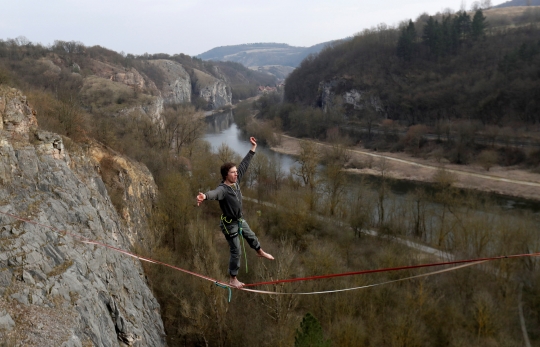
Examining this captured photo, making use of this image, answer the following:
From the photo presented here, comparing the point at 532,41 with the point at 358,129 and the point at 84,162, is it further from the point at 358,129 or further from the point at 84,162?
the point at 84,162

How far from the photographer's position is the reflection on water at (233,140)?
44438 millimetres

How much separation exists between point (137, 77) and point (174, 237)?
63650mm

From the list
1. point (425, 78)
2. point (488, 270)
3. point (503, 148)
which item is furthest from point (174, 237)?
point (425, 78)

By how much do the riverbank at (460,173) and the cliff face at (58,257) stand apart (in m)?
24.3

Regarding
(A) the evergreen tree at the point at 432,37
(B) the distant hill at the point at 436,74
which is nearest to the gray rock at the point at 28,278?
(B) the distant hill at the point at 436,74

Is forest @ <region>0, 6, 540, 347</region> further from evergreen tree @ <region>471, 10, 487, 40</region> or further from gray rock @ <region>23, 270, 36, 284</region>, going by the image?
evergreen tree @ <region>471, 10, 487, 40</region>

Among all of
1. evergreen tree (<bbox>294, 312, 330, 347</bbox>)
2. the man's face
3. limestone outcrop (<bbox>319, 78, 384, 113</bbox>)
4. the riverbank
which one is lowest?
the riverbank

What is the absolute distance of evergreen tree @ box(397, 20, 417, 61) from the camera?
6384 cm

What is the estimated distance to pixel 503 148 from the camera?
129 ft

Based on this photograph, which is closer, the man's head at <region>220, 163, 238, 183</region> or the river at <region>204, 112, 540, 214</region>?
the man's head at <region>220, 163, 238, 183</region>

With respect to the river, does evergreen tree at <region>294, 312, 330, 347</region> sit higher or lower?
higher

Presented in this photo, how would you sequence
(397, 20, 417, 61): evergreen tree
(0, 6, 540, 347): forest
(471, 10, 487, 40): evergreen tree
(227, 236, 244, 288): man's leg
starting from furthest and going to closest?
(397, 20, 417, 61): evergreen tree → (471, 10, 487, 40): evergreen tree → (0, 6, 540, 347): forest → (227, 236, 244, 288): man's leg

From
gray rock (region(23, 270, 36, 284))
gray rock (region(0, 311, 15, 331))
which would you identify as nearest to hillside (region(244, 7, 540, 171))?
gray rock (region(23, 270, 36, 284))

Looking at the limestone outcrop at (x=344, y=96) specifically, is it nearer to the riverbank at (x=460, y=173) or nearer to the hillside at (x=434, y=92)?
the hillside at (x=434, y=92)
